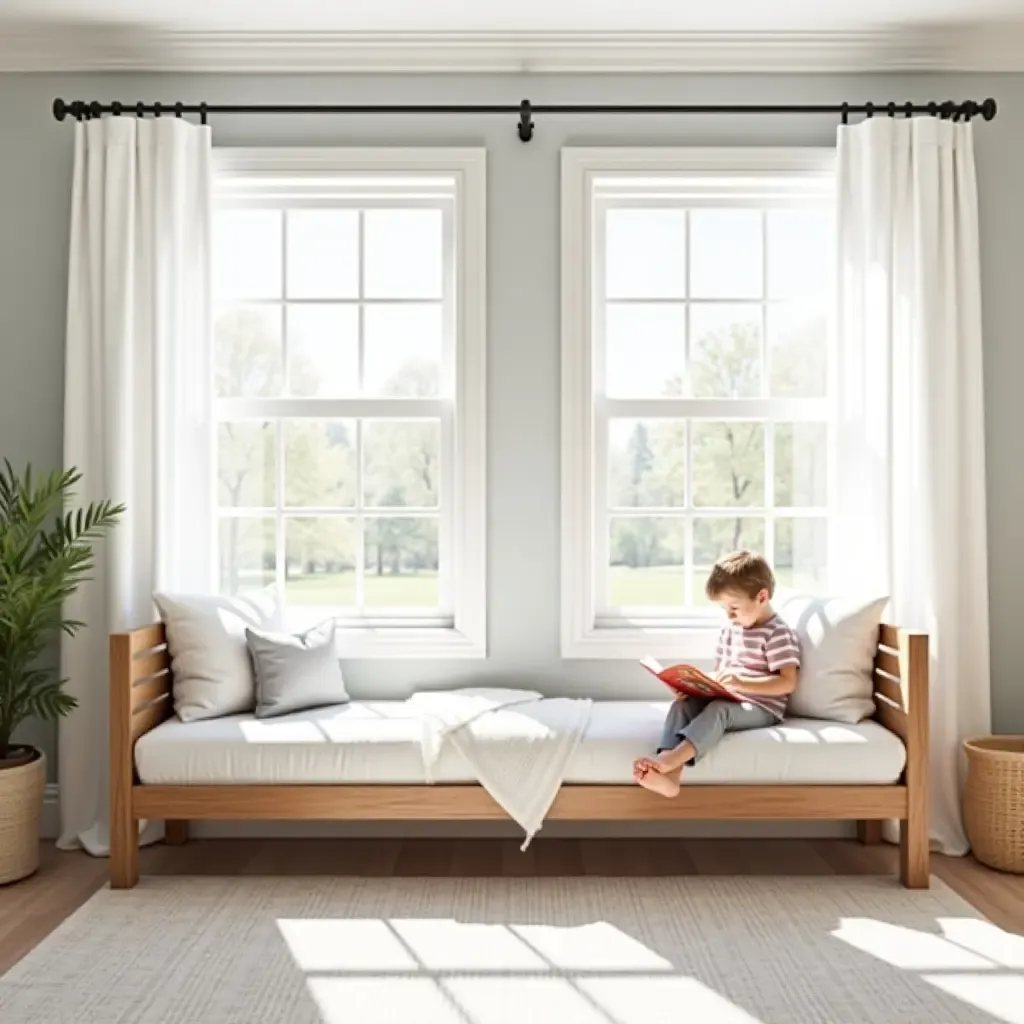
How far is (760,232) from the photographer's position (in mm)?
4332

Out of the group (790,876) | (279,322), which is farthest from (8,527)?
(790,876)

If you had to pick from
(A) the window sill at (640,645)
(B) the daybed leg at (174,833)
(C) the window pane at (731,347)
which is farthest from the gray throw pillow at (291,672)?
(C) the window pane at (731,347)

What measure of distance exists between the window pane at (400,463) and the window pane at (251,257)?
2.13 feet

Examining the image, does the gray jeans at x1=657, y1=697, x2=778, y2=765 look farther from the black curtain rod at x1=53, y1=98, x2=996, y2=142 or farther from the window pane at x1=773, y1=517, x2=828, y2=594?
the black curtain rod at x1=53, y1=98, x2=996, y2=142

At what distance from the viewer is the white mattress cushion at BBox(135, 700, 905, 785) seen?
345 centimetres

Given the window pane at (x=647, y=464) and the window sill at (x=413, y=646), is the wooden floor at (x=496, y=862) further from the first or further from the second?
the window pane at (x=647, y=464)

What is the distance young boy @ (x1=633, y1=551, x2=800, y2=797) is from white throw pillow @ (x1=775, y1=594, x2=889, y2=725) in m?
0.06

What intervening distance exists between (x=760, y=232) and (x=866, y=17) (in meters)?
0.80

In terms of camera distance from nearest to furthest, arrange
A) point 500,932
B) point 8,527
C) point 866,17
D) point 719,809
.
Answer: point 500,932 → point 719,809 → point 8,527 → point 866,17

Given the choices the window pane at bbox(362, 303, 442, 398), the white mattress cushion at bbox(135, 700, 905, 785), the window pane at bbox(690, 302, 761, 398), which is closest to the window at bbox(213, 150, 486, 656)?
the window pane at bbox(362, 303, 442, 398)

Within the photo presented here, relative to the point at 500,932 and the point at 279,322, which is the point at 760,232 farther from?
the point at 500,932

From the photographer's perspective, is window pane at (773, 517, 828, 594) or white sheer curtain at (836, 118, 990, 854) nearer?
white sheer curtain at (836, 118, 990, 854)

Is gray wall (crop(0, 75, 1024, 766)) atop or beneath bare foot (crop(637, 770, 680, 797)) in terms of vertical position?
atop

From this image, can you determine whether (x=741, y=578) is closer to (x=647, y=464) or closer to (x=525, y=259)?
(x=647, y=464)
